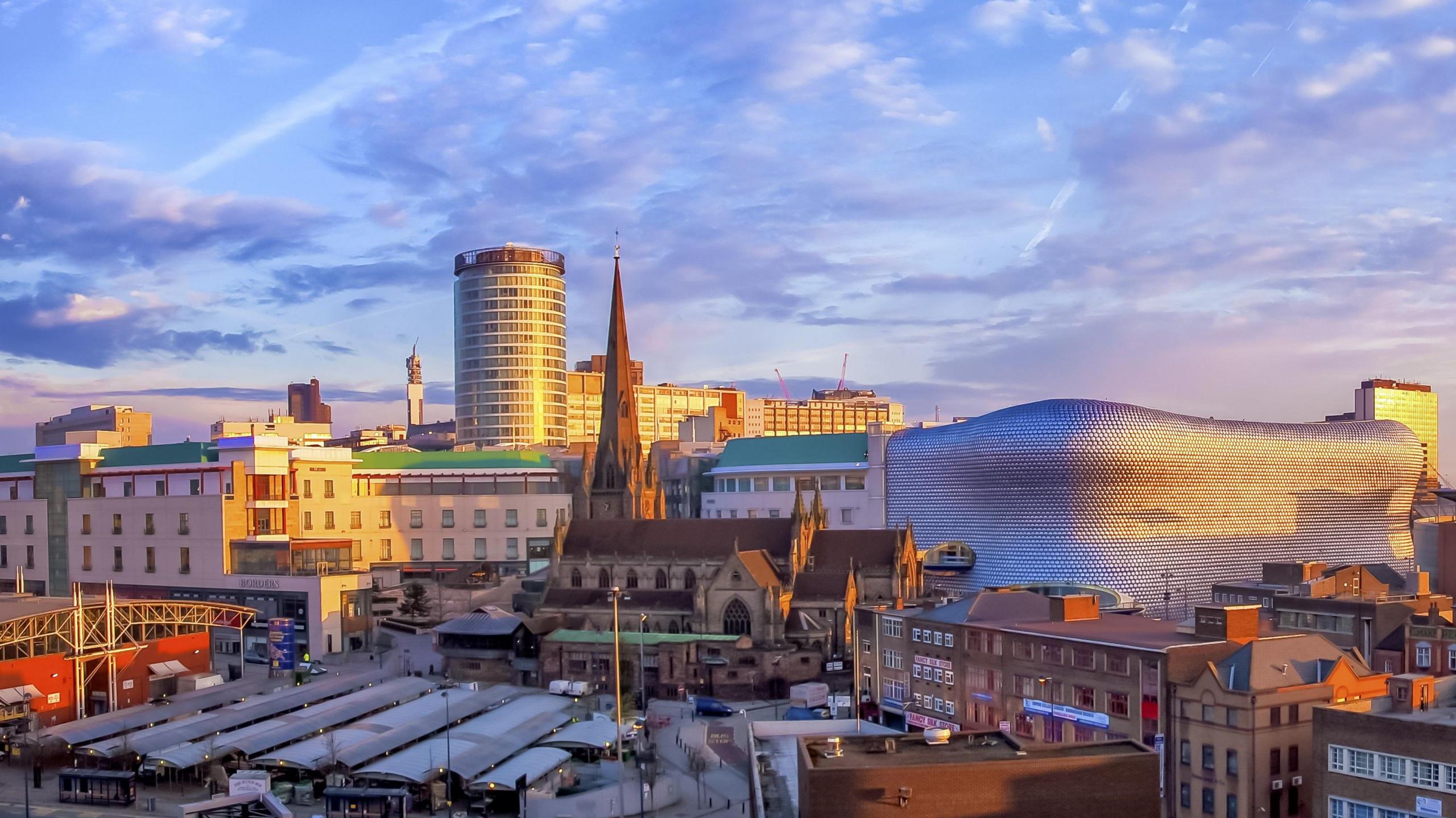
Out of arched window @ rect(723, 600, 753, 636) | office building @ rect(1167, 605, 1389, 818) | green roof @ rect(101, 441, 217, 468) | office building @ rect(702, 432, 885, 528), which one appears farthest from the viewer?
office building @ rect(702, 432, 885, 528)

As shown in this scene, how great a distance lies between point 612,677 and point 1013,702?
3549 centimetres

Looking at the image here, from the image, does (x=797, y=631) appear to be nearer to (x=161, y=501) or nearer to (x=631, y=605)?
(x=631, y=605)

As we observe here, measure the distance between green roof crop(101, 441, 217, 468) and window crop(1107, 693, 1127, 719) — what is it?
103369mm

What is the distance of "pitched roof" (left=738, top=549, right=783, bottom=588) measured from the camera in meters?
103

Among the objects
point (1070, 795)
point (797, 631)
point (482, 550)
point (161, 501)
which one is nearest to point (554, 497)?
point (482, 550)

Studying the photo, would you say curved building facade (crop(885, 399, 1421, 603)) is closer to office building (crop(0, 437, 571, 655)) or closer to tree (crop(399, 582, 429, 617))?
office building (crop(0, 437, 571, 655))

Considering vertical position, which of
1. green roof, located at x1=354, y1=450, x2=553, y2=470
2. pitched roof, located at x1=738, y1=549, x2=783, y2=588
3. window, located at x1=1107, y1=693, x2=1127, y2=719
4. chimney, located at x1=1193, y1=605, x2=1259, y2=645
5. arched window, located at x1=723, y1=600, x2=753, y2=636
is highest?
green roof, located at x1=354, y1=450, x2=553, y2=470

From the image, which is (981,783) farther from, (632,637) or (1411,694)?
(632,637)

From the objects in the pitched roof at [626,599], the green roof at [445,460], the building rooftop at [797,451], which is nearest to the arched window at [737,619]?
A: the pitched roof at [626,599]

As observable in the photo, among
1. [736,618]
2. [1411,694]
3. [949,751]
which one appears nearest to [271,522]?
[736,618]

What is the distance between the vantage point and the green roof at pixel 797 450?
175 m

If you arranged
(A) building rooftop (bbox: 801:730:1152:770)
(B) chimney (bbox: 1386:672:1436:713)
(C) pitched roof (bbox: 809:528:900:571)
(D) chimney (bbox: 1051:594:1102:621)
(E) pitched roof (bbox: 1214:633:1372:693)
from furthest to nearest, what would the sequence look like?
1. (C) pitched roof (bbox: 809:528:900:571)
2. (D) chimney (bbox: 1051:594:1102:621)
3. (E) pitched roof (bbox: 1214:633:1372:693)
4. (B) chimney (bbox: 1386:672:1436:713)
5. (A) building rooftop (bbox: 801:730:1152:770)

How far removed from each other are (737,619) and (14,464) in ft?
361

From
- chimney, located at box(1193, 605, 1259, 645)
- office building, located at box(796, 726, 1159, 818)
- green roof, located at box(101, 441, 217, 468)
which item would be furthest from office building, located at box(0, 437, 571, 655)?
office building, located at box(796, 726, 1159, 818)
